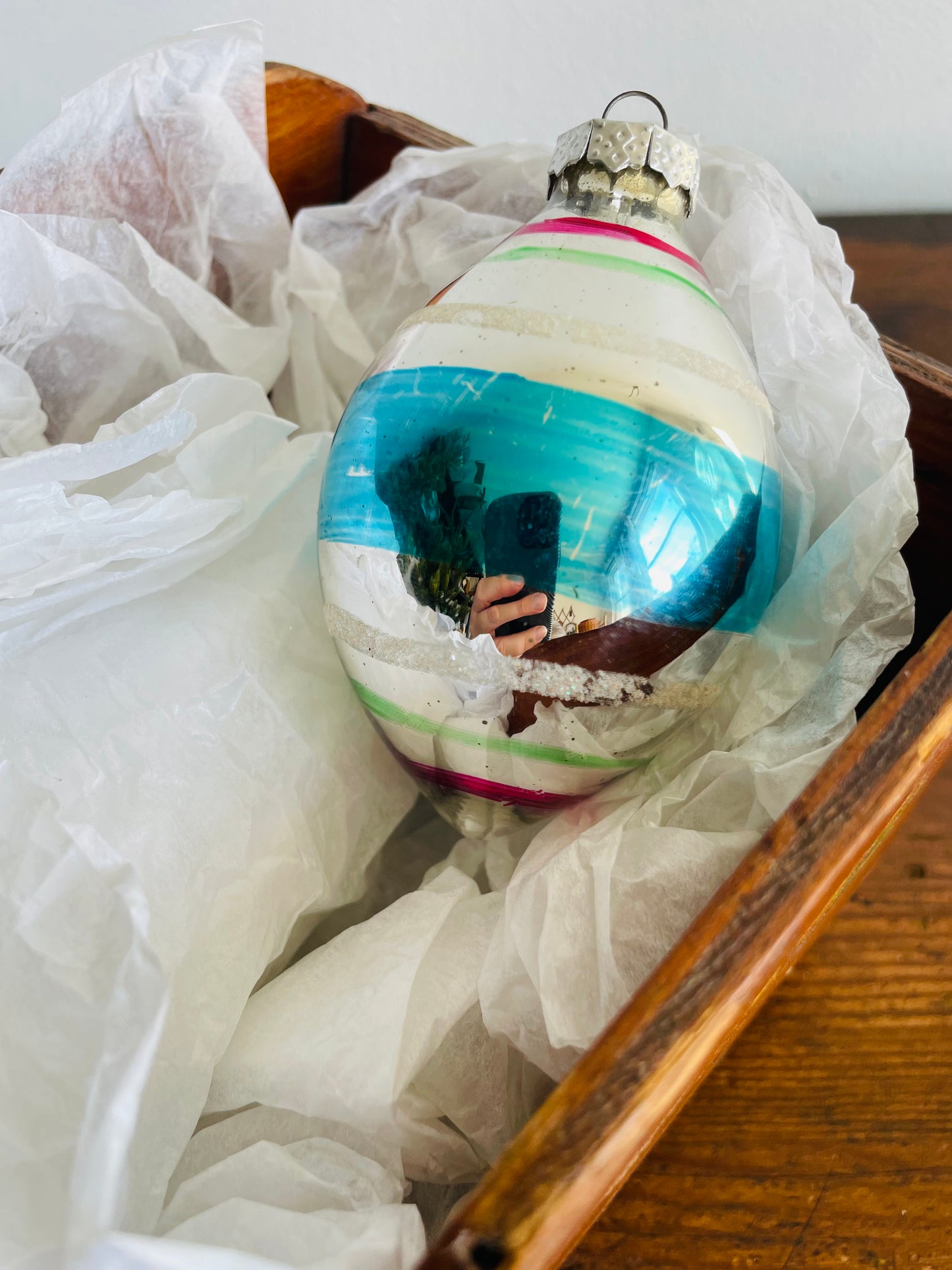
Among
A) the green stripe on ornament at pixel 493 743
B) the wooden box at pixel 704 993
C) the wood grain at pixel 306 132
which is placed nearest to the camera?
the wooden box at pixel 704 993

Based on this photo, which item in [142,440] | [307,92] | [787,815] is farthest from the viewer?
[307,92]

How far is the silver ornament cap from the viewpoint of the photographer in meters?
0.33

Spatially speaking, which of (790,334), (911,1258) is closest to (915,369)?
(790,334)

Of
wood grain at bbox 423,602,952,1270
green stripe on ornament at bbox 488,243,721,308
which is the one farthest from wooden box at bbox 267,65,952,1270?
green stripe on ornament at bbox 488,243,721,308

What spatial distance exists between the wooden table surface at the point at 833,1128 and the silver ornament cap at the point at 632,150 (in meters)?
0.27

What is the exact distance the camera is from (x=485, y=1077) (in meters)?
0.31

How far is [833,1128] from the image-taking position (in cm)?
32

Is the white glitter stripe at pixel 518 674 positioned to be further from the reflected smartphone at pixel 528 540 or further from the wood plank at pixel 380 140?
the wood plank at pixel 380 140

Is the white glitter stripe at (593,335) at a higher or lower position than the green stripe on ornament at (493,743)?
higher

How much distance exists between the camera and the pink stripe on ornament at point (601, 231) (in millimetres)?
326

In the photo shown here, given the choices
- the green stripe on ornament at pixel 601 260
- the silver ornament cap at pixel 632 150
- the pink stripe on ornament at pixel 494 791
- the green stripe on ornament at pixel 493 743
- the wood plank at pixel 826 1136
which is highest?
the silver ornament cap at pixel 632 150

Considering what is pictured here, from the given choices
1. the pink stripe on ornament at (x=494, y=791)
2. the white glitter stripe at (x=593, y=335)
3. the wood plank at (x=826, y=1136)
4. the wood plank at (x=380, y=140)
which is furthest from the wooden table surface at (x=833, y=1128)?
the wood plank at (x=380, y=140)

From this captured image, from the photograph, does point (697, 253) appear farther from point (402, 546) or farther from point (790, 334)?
point (402, 546)

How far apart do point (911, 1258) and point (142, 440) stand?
36cm
